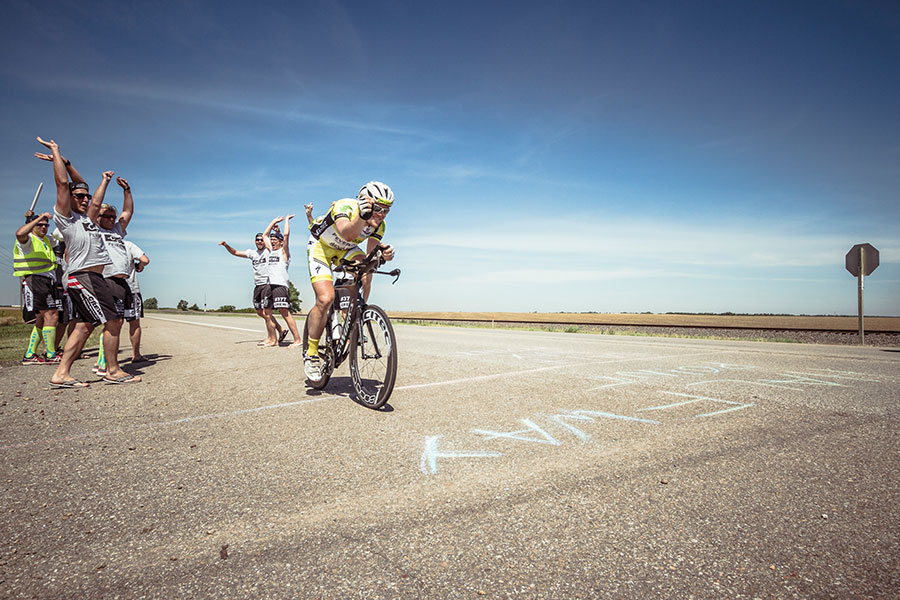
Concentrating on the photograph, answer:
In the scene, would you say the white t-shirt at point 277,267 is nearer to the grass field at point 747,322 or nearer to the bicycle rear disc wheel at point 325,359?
the bicycle rear disc wheel at point 325,359

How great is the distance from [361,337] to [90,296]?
3.49m

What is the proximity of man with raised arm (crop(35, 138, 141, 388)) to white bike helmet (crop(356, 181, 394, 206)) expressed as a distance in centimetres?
350

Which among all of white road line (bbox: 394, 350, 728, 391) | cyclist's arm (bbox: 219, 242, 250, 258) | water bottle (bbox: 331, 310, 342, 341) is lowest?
white road line (bbox: 394, 350, 728, 391)

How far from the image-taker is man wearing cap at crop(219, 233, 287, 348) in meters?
10.7

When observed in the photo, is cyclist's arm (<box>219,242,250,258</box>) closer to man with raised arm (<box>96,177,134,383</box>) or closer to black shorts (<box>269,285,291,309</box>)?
black shorts (<box>269,285,291,309</box>)

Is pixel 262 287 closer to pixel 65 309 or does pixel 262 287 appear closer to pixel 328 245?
pixel 65 309

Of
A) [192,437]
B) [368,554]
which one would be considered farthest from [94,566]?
[192,437]

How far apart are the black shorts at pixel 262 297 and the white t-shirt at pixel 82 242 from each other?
521 cm

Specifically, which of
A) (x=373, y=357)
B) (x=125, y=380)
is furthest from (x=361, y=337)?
(x=125, y=380)

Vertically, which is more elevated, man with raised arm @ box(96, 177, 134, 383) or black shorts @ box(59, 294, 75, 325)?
man with raised arm @ box(96, 177, 134, 383)

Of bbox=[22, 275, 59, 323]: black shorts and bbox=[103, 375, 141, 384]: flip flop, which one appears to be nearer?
bbox=[103, 375, 141, 384]: flip flop

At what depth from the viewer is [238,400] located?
4816mm

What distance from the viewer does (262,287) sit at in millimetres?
10828

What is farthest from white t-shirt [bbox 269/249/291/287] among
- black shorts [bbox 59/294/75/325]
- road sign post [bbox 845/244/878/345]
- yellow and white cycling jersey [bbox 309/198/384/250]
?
road sign post [bbox 845/244/878/345]
